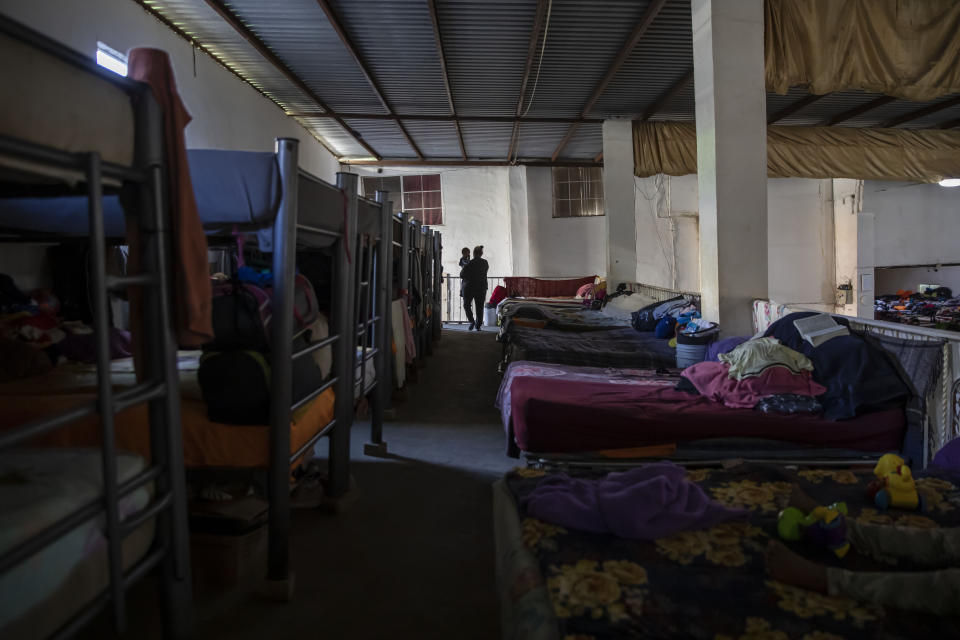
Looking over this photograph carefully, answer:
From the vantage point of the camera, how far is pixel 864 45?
6102 millimetres

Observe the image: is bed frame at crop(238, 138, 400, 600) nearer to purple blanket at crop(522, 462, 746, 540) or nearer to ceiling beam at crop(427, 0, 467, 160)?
purple blanket at crop(522, 462, 746, 540)

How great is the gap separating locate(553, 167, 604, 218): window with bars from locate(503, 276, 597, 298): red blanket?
1659 mm

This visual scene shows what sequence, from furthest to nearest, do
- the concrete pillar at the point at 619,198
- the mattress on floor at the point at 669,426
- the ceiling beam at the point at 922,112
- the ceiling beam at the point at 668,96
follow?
the concrete pillar at the point at 619,198 < the ceiling beam at the point at 922,112 < the ceiling beam at the point at 668,96 < the mattress on floor at the point at 669,426

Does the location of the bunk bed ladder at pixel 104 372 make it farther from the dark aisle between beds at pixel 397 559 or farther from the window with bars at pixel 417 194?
the window with bars at pixel 417 194

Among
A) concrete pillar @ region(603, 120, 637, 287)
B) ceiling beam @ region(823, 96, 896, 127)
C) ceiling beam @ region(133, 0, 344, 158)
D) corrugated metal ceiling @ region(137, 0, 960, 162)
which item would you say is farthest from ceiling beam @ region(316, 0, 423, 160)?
ceiling beam @ region(823, 96, 896, 127)

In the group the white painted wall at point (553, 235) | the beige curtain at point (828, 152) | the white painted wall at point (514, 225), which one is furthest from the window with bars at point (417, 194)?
the beige curtain at point (828, 152)

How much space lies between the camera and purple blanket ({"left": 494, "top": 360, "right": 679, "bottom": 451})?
5066mm

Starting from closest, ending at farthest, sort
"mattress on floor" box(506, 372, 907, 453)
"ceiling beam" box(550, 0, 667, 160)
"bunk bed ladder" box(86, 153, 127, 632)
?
1. "bunk bed ladder" box(86, 153, 127, 632)
2. "mattress on floor" box(506, 372, 907, 453)
3. "ceiling beam" box(550, 0, 667, 160)

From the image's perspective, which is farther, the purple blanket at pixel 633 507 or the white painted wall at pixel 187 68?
the white painted wall at pixel 187 68

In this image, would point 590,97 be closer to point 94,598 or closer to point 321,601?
point 321,601

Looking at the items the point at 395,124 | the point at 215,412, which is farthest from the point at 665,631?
the point at 395,124

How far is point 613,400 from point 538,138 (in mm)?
9153

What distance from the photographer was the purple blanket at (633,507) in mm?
2508

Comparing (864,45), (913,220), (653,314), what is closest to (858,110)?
(864,45)
